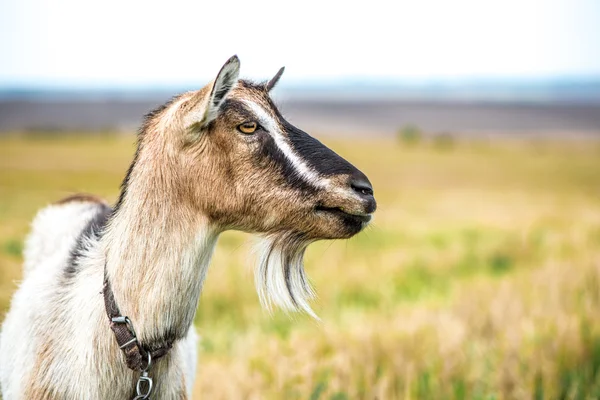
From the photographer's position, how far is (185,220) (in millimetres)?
3709

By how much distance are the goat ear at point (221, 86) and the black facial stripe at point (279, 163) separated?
1.09 feet

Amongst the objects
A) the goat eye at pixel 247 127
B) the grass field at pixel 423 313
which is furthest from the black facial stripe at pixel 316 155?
the grass field at pixel 423 313

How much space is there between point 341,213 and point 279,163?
0.47 m

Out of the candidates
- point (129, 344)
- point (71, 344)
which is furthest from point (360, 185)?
point (71, 344)

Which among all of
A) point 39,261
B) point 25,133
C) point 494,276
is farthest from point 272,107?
point 25,133

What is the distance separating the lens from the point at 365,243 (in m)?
17.1

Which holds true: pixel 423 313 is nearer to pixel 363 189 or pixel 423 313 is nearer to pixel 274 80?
pixel 274 80

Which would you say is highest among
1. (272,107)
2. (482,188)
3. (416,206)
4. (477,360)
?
(482,188)

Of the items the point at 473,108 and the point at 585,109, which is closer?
the point at 585,109

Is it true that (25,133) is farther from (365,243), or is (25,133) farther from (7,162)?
(365,243)

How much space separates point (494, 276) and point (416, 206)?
1218 cm

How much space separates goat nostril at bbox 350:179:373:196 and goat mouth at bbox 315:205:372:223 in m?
0.14

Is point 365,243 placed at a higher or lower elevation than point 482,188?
lower

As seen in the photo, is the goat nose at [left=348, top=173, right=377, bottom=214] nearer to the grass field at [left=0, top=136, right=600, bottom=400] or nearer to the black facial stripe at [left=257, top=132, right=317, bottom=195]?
the black facial stripe at [left=257, top=132, right=317, bottom=195]
